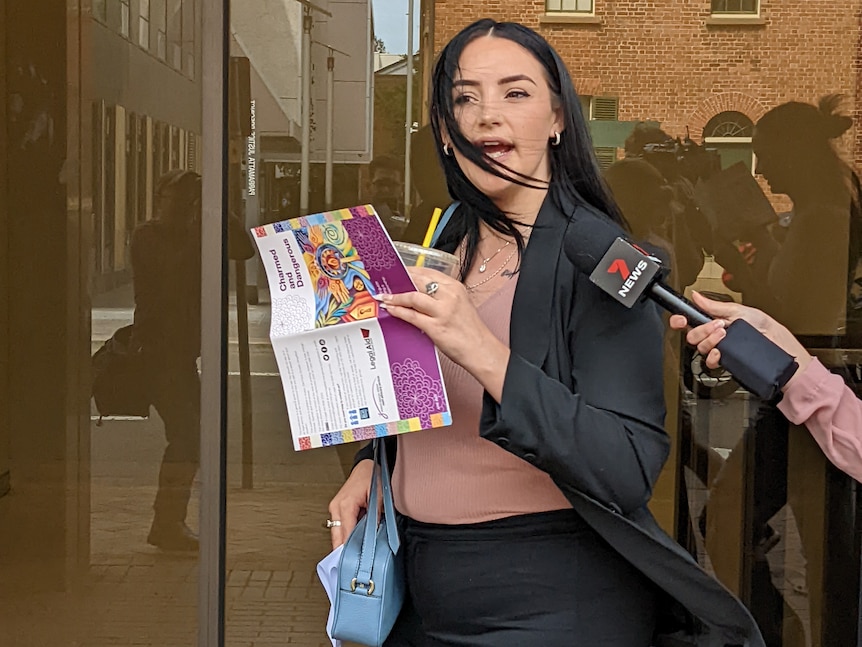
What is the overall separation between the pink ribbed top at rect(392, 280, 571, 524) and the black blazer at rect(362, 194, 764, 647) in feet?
0.27

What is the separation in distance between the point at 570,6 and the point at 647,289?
1951 mm

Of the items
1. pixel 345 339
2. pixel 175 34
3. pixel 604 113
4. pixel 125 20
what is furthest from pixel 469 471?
pixel 125 20

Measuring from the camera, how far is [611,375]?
6.45 ft

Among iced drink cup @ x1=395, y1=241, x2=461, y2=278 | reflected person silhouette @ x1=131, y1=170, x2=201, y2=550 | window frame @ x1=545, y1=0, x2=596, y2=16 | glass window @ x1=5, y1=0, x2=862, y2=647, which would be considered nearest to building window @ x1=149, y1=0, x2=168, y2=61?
glass window @ x1=5, y1=0, x2=862, y2=647

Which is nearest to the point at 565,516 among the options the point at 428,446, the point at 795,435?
the point at 428,446

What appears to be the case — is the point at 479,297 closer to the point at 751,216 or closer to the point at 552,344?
the point at 552,344

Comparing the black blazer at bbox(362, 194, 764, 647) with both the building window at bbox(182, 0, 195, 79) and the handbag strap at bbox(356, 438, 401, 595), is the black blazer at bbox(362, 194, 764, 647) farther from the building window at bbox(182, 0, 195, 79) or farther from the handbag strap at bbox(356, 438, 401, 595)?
the building window at bbox(182, 0, 195, 79)

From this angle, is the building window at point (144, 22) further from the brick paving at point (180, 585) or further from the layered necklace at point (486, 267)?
the layered necklace at point (486, 267)

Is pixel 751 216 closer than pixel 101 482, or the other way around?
pixel 751 216

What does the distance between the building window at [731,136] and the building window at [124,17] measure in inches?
75.2

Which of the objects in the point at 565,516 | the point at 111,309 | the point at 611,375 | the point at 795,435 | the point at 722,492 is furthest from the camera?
the point at 111,309

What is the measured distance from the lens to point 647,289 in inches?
76.7

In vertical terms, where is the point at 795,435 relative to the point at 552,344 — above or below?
below

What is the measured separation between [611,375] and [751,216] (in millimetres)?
1909
